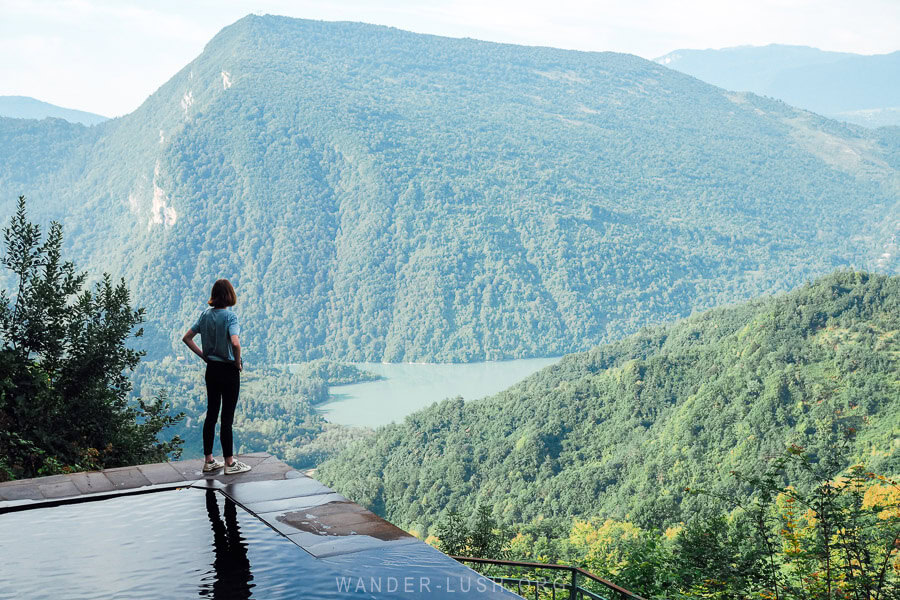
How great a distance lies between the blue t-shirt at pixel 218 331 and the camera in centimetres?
480

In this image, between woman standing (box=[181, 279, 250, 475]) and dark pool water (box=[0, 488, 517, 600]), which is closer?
dark pool water (box=[0, 488, 517, 600])

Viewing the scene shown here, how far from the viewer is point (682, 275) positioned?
117375 mm

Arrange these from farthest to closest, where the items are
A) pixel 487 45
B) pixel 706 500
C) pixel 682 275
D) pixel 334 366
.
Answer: pixel 487 45 → pixel 682 275 → pixel 334 366 → pixel 706 500

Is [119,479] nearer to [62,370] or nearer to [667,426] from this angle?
[62,370]

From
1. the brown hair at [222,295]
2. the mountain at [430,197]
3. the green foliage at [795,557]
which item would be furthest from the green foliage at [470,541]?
the mountain at [430,197]

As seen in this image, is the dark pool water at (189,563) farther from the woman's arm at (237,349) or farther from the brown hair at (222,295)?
the brown hair at (222,295)

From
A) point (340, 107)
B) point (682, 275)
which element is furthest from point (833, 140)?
point (340, 107)

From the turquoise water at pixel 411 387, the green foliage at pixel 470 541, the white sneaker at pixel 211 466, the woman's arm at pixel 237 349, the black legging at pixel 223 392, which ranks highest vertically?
the woman's arm at pixel 237 349

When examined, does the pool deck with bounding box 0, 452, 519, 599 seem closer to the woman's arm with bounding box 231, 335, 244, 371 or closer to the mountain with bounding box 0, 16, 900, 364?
the woman's arm with bounding box 231, 335, 244, 371

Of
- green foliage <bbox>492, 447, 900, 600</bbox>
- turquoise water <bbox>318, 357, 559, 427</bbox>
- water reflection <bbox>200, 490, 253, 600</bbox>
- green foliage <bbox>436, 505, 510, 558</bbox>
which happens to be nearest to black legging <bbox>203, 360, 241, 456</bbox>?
water reflection <bbox>200, 490, 253, 600</bbox>

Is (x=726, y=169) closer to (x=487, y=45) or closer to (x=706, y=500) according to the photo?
(x=487, y=45)

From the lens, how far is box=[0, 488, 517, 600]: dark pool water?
3.31 m

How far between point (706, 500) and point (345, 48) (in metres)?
142

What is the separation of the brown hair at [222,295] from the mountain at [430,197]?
92.7 metres
